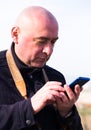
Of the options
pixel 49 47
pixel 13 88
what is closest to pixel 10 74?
pixel 13 88

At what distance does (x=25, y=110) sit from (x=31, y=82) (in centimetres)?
39

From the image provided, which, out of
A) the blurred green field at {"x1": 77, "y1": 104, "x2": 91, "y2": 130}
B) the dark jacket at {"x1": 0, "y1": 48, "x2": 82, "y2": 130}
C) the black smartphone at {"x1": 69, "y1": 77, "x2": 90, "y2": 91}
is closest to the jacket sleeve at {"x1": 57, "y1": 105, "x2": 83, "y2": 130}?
the dark jacket at {"x1": 0, "y1": 48, "x2": 82, "y2": 130}

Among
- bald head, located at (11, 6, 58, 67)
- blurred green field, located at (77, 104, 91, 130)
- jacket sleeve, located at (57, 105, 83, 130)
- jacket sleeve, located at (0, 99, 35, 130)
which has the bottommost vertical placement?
blurred green field, located at (77, 104, 91, 130)

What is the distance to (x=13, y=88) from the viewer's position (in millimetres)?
4191

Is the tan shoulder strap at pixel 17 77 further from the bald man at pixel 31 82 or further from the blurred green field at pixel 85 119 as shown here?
the blurred green field at pixel 85 119

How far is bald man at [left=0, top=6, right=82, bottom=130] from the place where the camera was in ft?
13.1

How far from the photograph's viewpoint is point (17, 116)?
402 cm

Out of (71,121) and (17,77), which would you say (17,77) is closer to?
(17,77)

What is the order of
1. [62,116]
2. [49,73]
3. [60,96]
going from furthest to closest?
[49,73] → [62,116] → [60,96]

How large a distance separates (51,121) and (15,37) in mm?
810

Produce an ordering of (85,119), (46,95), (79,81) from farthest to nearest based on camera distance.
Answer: (85,119) < (79,81) < (46,95)

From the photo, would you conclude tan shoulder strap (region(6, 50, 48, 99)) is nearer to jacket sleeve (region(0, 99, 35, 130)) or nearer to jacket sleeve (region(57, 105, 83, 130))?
jacket sleeve (region(0, 99, 35, 130))

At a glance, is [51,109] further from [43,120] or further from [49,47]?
[49,47]

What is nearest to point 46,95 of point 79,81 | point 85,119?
point 79,81
